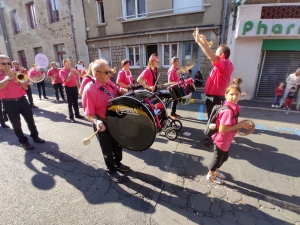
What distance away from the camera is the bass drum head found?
6.18 ft

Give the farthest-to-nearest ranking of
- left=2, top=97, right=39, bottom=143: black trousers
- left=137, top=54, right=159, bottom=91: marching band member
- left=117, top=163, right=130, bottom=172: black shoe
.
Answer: left=137, top=54, right=159, bottom=91: marching band member → left=2, top=97, right=39, bottom=143: black trousers → left=117, top=163, right=130, bottom=172: black shoe

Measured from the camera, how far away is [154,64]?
156 inches

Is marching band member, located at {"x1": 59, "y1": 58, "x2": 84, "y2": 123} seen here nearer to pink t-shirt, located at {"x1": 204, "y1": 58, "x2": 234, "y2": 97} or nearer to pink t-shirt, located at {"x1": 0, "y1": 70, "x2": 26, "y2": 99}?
pink t-shirt, located at {"x1": 0, "y1": 70, "x2": 26, "y2": 99}

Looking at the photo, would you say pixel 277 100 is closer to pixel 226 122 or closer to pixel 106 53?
pixel 226 122

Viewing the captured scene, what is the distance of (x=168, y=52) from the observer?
9.52 meters

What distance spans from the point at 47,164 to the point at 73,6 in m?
11.5

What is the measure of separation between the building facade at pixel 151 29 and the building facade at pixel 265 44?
139 cm

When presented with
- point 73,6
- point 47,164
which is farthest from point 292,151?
point 73,6

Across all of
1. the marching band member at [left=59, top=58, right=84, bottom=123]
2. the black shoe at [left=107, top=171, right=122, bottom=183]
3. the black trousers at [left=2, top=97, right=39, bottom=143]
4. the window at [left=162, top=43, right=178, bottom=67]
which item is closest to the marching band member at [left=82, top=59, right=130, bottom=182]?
the black shoe at [left=107, top=171, right=122, bottom=183]

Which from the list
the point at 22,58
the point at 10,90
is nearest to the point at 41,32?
the point at 22,58

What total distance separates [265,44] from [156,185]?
768 cm

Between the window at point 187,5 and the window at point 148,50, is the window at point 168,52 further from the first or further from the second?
the window at point 187,5

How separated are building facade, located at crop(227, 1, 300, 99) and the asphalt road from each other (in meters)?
4.21

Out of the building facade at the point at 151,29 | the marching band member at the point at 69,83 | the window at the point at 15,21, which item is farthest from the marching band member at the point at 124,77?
the window at the point at 15,21
